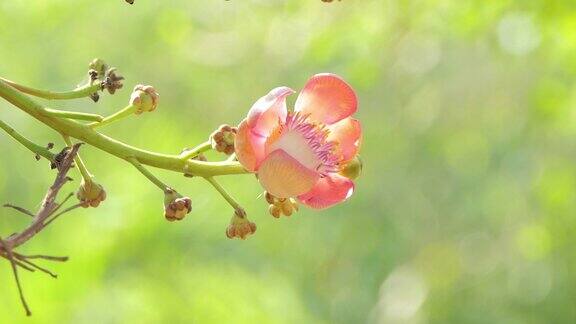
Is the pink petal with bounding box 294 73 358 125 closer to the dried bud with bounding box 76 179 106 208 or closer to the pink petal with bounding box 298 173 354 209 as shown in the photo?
the pink petal with bounding box 298 173 354 209

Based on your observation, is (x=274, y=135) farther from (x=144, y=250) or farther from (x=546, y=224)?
(x=546, y=224)

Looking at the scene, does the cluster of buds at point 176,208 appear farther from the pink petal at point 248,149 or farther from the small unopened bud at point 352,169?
the small unopened bud at point 352,169

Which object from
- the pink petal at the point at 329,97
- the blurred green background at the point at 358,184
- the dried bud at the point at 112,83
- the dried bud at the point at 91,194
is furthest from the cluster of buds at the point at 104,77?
the blurred green background at the point at 358,184

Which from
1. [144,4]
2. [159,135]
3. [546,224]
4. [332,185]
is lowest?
[332,185]

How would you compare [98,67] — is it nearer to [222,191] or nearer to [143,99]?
[143,99]

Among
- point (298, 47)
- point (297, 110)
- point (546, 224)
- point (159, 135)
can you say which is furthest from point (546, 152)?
point (297, 110)
